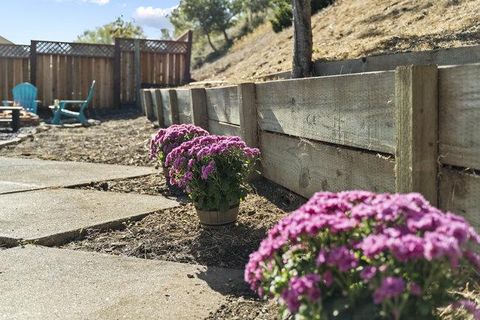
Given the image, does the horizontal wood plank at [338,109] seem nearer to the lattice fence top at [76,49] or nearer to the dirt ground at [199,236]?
the dirt ground at [199,236]

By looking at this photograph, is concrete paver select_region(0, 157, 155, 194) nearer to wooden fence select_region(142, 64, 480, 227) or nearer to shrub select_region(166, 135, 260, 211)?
wooden fence select_region(142, 64, 480, 227)

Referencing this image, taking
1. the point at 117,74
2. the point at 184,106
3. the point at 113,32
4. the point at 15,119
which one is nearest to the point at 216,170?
the point at 184,106

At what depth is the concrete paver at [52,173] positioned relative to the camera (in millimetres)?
5296

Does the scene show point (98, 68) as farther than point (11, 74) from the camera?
Yes

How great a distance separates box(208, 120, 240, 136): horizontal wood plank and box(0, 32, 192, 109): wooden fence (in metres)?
11.0

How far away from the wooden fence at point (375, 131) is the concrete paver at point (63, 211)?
1099 millimetres

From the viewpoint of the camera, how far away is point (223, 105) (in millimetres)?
5375

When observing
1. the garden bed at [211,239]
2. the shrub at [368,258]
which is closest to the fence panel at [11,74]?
the garden bed at [211,239]

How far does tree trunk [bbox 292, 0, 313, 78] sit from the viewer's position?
213 inches

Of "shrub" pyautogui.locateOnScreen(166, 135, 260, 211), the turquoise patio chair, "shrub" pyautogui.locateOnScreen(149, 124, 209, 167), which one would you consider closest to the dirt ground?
"shrub" pyautogui.locateOnScreen(166, 135, 260, 211)

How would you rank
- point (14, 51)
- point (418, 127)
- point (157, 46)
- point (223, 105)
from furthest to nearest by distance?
1. point (157, 46)
2. point (14, 51)
3. point (223, 105)
4. point (418, 127)

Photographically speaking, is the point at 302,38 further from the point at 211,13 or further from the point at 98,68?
the point at 211,13

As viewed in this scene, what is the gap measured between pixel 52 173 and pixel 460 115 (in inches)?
194

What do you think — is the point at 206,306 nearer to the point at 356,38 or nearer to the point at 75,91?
the point at 356,38
